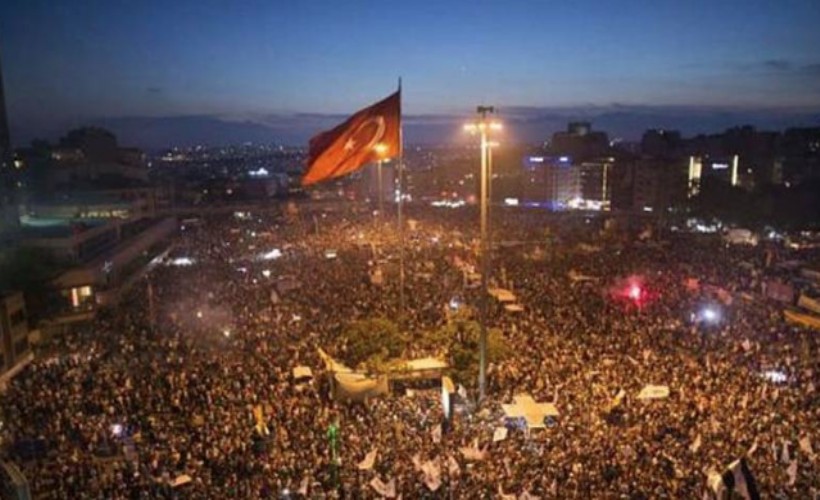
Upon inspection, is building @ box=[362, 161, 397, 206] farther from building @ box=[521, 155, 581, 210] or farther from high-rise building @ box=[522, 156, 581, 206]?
high-rise building @ box=[522, 156, 581, 206]

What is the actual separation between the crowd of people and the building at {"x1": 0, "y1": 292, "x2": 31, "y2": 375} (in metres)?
0.85

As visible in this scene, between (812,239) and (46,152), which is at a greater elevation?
(46,152)

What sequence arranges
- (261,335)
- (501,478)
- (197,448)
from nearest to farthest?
(501,478)
(197,448)
(261,335)

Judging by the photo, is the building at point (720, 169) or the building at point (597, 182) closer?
the building at point (720, 169)

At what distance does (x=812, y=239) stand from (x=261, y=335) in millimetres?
47651

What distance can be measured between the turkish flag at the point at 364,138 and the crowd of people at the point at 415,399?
6289 mm

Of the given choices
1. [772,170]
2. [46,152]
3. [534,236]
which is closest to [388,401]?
[534,236]

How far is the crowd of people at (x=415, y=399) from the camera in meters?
13.6

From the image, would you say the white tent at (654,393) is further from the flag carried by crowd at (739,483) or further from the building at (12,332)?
the building at (12,332)

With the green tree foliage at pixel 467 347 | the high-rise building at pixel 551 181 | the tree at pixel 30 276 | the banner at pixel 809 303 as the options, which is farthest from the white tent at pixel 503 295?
the high-rise building at pixel 551 181

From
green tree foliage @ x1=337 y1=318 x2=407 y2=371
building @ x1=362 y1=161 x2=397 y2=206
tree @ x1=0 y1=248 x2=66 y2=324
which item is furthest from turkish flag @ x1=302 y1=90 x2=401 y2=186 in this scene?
building @ x1=362 y1=161 x2=397 y2=206

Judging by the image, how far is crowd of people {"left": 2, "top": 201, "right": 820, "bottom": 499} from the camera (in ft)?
44.7

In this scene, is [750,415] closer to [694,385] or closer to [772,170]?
[694,385]

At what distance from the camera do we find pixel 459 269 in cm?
3531
